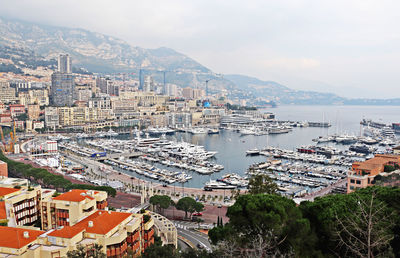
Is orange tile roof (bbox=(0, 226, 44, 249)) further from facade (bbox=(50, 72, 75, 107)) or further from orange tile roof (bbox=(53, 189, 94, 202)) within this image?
facade (bbox=(50, 72, 75, 107))

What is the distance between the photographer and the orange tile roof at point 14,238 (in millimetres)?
7558

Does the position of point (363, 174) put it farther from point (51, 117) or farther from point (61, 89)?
point (61, 89)

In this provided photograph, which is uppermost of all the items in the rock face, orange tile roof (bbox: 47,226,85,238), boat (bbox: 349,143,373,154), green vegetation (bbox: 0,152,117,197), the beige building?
the rock face

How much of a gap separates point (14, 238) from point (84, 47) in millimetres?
132650

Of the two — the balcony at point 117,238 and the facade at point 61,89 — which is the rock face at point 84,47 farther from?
the balcony at point 117,238

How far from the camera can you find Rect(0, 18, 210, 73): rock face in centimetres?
10644

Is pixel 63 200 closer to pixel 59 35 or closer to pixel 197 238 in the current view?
pixel 197 238

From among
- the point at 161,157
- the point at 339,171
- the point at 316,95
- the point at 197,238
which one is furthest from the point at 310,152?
the point at 316,95

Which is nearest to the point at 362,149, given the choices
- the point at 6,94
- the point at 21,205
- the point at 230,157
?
the point at 230,157

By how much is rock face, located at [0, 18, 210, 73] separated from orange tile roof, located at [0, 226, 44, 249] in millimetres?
96498

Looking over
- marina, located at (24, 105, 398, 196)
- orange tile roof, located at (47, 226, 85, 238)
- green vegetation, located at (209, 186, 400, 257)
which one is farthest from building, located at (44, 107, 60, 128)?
green vegetation, located at (209, 186, 400, 257)

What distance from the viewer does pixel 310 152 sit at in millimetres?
31562

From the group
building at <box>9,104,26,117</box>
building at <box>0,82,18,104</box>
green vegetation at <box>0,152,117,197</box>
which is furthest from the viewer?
building at <box>0,82,18,104</box>

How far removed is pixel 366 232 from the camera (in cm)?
504
